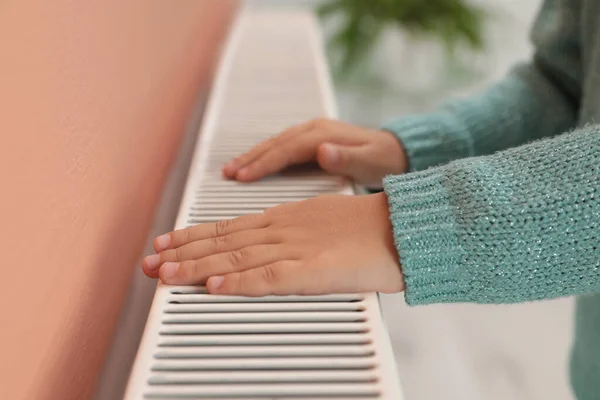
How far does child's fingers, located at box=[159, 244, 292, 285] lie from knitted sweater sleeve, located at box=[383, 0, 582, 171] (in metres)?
0.26

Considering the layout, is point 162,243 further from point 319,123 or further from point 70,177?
point 319,123

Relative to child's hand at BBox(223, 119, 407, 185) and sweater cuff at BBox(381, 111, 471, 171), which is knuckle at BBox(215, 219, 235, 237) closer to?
child's hand at BBox(223, 119, 407, 185)

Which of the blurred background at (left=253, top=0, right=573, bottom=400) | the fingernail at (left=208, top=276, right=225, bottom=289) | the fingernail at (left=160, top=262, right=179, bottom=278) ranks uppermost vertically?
the fingernail at (left=208, top=276, right=225, bottom=289)

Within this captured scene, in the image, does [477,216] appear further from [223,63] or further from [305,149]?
[223,63]

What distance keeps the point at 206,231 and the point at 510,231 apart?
0.23 meters

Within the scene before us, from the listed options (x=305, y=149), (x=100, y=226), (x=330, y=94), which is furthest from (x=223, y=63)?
(x=100, y=226)

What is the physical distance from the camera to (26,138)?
0.33m

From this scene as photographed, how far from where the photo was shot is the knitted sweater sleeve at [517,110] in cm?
66

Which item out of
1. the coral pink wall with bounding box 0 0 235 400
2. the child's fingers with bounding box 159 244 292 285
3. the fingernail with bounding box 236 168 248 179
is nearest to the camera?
the coral pink wall with bounding box 0 0 235 400

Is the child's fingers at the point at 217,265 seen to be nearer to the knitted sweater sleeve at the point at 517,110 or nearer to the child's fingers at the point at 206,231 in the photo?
the child's fingers at the point at 206,231

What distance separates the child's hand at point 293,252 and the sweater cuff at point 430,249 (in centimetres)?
1

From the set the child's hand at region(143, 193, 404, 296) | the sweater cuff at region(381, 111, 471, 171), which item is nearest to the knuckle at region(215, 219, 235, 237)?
the child's hand at region(143, 193, 404, 296)

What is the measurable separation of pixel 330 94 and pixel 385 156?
0.64ft

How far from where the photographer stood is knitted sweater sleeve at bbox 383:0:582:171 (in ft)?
2.17
